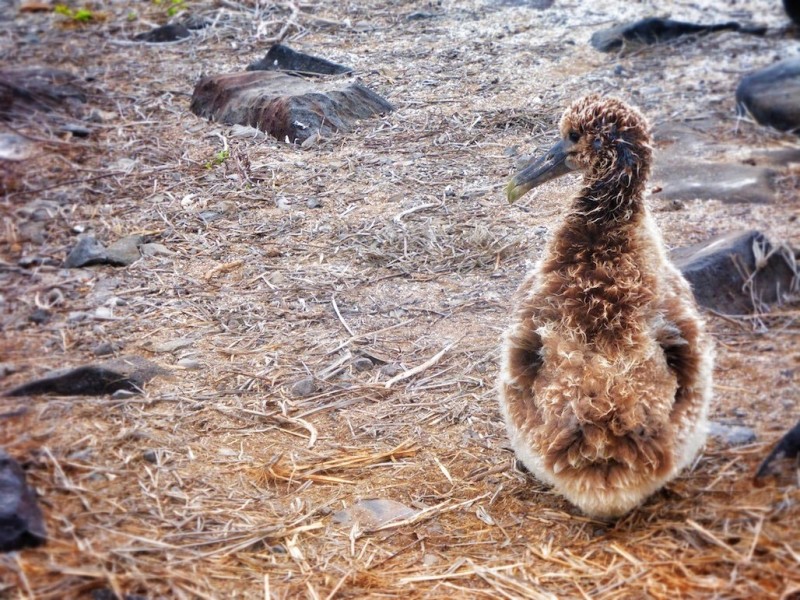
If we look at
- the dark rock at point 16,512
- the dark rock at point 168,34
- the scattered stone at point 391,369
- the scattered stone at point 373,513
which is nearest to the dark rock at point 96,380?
the dark rock at point 16,512

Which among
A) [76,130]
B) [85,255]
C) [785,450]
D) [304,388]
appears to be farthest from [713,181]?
[76,130]

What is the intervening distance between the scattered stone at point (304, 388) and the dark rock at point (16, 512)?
1.96 m

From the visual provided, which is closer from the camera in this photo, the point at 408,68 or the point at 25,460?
the point at 25,460

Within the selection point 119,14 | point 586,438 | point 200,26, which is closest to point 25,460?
point 586,438

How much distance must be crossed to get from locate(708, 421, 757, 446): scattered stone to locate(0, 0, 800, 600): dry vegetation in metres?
0.07

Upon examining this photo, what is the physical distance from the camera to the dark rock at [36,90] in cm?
867

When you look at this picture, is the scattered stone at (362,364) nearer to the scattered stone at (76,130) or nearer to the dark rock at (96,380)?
the dark rock at (96,380)

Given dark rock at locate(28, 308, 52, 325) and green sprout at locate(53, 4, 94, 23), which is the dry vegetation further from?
green sprout at locate(53, 4, 94, 23)

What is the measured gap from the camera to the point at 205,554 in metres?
3.90

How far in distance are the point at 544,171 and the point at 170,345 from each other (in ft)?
8.60

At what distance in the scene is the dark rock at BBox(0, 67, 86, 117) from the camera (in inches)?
341

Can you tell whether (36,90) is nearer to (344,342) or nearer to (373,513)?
(344,342)

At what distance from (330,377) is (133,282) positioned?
1.78 meters

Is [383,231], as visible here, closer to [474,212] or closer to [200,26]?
[474,212]
